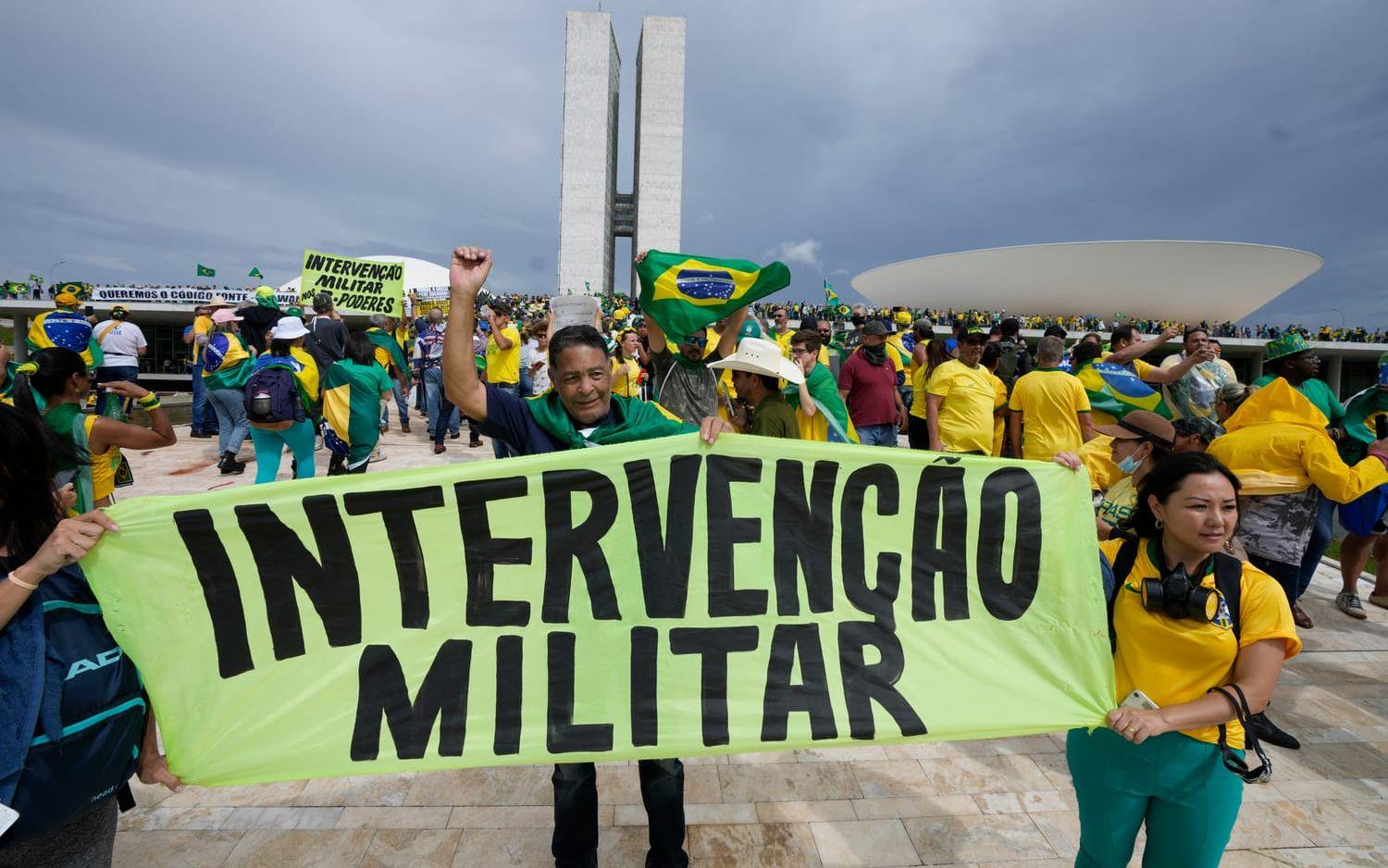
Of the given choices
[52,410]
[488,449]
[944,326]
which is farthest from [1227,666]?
[944,326]

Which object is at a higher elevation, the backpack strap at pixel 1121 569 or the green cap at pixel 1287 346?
the green cap at pixel 1287 346

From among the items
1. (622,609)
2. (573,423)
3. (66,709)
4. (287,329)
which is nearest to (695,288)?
(573,423)

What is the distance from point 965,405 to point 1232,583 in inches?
168

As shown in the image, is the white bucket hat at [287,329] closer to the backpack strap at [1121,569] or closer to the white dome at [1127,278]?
the backpack strap at [1121,569]

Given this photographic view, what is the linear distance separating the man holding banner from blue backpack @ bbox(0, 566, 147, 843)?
1.09m

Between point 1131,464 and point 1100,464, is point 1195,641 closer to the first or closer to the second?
point 1131,464

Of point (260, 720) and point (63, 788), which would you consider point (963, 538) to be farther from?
point (63, 788)

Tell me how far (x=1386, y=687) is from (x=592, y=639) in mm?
5137

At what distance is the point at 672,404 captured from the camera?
435cm

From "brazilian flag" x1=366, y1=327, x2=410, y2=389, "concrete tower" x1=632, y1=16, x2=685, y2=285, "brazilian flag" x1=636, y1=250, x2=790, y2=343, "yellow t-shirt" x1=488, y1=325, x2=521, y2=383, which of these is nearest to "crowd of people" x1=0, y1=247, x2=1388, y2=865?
"brazilian flag" x1=636, y1=250, x2=790, y2=343

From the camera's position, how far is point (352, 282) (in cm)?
1028

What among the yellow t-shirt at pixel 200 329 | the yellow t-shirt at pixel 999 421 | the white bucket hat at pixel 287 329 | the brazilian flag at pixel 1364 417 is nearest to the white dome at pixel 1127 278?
the yellow t-shirt at pixel 999 421

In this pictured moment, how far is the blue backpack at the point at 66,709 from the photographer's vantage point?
4.73 ft

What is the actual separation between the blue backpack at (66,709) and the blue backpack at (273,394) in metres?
4.73
